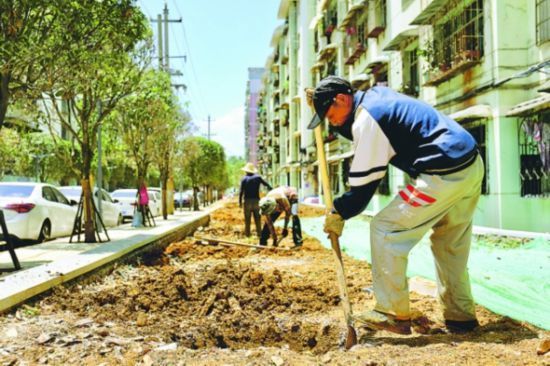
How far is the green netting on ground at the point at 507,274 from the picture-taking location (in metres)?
4.74

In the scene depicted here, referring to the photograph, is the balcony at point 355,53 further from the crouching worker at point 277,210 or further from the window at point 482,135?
the crouching worker at point 277,210

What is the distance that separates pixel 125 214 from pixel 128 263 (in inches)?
616

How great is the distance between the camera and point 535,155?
40.0 feet

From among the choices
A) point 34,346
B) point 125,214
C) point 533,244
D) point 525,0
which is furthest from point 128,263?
point 125,214

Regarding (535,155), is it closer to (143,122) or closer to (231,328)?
(231,328)

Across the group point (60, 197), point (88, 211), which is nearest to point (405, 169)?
point (88, 211)

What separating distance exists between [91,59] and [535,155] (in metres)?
9.23

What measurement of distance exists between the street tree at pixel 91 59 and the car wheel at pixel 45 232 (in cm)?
138

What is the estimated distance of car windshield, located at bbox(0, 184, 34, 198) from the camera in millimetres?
12031

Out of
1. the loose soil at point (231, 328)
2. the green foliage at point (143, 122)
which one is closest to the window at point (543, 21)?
the loose soil at point (231, 328)

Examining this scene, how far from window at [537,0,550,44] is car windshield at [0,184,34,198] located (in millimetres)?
11310

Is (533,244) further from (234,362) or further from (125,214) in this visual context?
(125,214)

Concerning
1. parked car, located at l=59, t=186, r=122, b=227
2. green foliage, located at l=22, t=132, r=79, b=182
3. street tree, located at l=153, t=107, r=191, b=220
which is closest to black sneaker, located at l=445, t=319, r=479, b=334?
parked car, located at l=59, t=186, r=122, b=227

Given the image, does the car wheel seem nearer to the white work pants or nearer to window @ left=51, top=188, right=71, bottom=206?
window @ left=51, top=188, right=71, bottom=206
